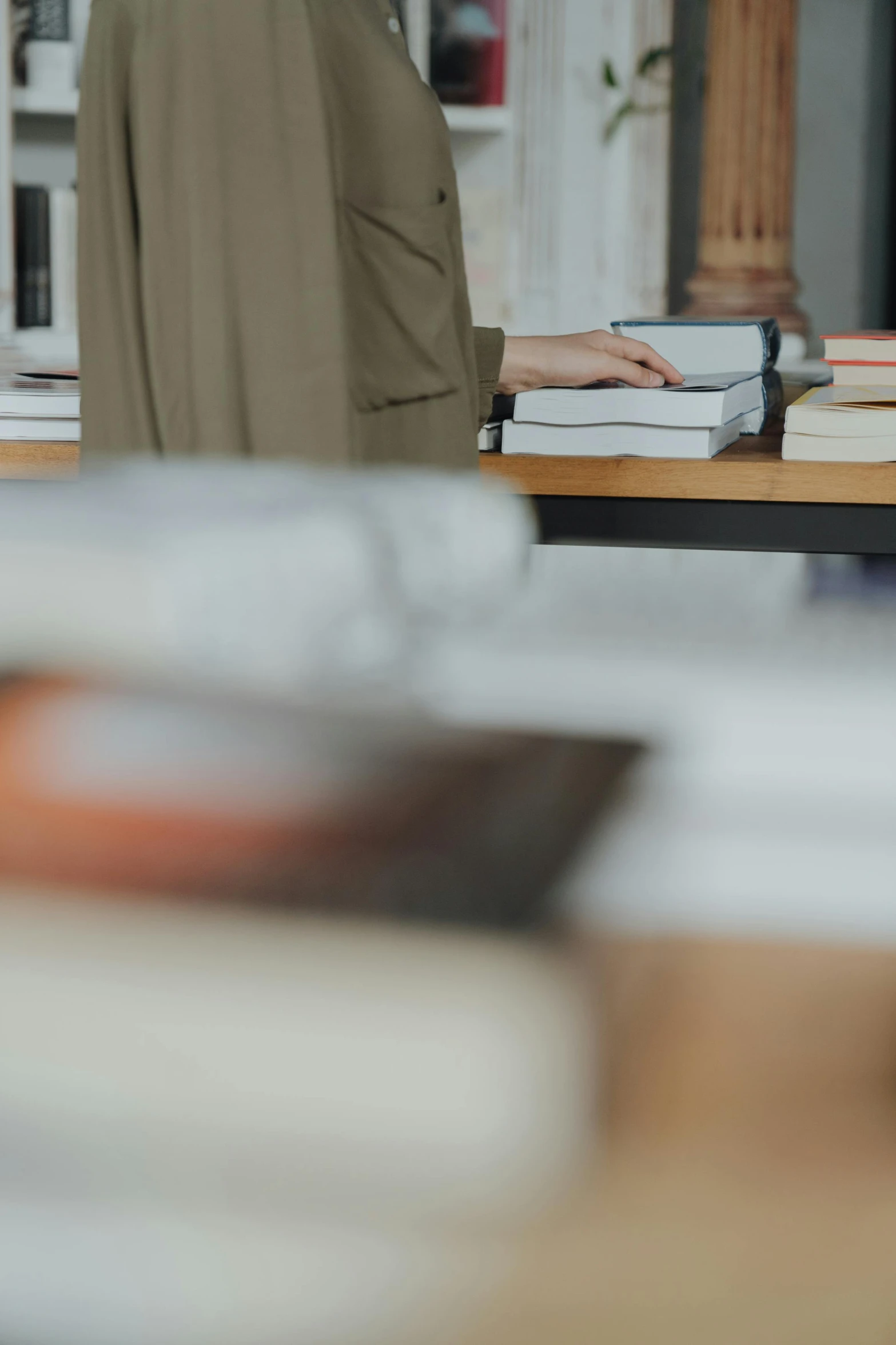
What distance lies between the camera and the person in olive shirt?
0.84m

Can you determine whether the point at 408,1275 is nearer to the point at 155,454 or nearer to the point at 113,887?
the point at 113,887

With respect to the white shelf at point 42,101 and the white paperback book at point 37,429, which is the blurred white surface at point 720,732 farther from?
the white shelf at point 42,101

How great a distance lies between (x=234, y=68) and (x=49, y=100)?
2.09 metres

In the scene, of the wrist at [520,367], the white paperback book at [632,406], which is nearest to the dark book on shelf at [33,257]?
the wrist at [520,367]

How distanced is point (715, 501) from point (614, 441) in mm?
90

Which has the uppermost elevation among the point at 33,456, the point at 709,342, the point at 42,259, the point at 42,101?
the point at 42,101

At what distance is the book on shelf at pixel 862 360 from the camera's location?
1.19m

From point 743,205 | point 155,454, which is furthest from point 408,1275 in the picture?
point 743,205

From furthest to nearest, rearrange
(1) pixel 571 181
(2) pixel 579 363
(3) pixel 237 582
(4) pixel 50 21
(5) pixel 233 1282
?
(1) pixel 571 181, (4) pixel 50 21, (2) pixel 579 363, (3) pixel 237 582, (5) pixel 233 1282

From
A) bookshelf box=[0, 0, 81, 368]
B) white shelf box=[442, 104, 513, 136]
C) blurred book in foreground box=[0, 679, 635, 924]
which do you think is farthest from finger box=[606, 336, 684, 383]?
white shelf box=[442, 104, 513, 136]

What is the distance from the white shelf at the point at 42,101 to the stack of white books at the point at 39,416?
1.81 metres

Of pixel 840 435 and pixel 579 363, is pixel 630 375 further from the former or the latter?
pixel 840 435

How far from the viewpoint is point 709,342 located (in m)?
1.36

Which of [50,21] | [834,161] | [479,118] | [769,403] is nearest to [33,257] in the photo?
[50,21]
